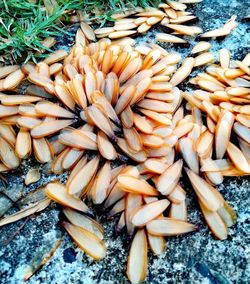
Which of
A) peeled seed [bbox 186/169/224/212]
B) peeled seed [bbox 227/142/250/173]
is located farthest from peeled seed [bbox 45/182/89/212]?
peeled seed [bbox 227/142/250/173]

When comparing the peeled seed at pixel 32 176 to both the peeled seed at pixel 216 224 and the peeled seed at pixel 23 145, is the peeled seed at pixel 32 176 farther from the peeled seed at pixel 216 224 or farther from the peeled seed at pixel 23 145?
the peeled seed at pixel 216 224

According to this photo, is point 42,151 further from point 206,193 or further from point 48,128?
point 206,193

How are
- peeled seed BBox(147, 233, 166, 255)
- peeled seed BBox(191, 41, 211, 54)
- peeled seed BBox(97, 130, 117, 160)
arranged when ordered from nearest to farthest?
peeled seed BBox(147, 233, 166, 255), peeled seed BBox(97, 130, 117, 160), peeled seed BBox(191, 41, 211, 54)

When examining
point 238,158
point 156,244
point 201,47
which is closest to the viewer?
point 156,244

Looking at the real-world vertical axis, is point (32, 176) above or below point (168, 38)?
below

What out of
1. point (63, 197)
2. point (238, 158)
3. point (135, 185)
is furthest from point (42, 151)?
point (238, 158)

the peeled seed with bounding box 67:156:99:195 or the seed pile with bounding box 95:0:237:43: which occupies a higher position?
the seed pile with bounding box 95:0:237:43

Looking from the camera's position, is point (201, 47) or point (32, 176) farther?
point (201, 47)

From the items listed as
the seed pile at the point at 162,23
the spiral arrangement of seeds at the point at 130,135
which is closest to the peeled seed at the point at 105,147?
the spiral arrangement of seeds at the point at 130,135

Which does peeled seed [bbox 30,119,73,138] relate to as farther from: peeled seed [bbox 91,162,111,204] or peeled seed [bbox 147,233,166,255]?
peeled seed [bbox 147,233,166,255]

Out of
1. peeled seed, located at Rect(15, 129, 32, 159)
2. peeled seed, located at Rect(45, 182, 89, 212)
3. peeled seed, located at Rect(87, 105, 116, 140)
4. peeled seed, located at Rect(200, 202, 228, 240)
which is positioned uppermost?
peeled seed, located at Rect(87, 105, 116, 140)
